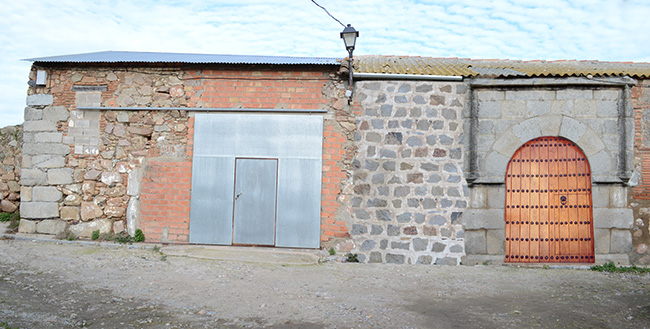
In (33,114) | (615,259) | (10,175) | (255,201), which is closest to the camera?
(615,259)

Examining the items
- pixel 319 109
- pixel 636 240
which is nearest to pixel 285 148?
pixel 319 109

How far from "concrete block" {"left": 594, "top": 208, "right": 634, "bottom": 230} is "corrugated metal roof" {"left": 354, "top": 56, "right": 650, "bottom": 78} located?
2031 millimetres

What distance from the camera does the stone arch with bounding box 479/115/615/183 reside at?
20.0 feet

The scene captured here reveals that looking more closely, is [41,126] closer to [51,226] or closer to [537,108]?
[51,226]

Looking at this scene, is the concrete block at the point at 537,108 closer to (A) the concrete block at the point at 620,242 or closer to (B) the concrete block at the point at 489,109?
(B) the concrete block at the point at 489,109

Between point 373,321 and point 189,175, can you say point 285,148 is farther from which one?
point 373,321

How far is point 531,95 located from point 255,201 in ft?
14.9

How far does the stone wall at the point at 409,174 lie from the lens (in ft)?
20.3

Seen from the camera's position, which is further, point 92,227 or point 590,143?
point 92,227

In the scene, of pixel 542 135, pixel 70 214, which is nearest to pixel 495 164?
pixel 542 135

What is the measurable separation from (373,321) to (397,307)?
0.53m

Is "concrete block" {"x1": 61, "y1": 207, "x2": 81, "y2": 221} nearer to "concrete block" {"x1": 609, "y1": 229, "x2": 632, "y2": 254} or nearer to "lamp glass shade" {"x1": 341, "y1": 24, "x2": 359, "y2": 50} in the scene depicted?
"lamp glass shade" {"x1": 341, "y1": 24, "x2": 359, "y2": 50}

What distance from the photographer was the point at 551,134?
6141 millimetres

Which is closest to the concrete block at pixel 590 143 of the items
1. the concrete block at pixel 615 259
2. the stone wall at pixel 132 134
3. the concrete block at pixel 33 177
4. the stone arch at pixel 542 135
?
the stone arch at pixel 542 135
